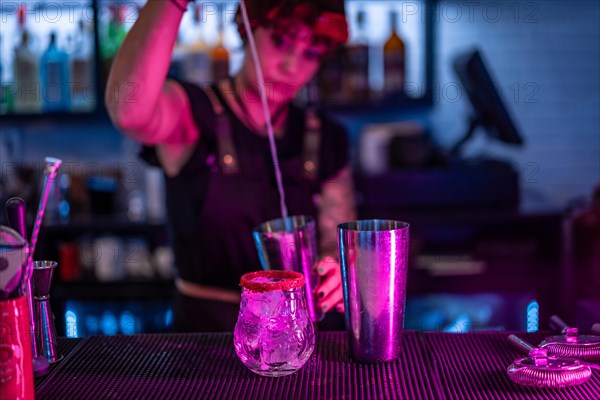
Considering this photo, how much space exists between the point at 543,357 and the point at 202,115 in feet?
3.63

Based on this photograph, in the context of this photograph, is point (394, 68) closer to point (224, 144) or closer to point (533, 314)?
point (533, 314)

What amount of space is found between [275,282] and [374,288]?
0.15 metres

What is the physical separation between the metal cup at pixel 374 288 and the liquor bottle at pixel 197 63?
2.37 m

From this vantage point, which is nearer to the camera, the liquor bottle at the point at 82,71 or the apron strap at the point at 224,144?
the apron strap at the point at 224,144

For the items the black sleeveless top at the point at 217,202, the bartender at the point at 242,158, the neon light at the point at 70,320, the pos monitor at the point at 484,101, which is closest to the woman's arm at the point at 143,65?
the bartender at the point at 242,158

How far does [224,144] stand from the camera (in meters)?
1.95

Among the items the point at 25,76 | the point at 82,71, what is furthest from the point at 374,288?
the point at 25,76

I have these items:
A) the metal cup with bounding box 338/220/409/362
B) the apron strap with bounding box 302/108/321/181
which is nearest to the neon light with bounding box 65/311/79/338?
the apron strap with bounding box 302/108/321/181

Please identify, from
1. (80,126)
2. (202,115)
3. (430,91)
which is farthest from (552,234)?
(80,126)

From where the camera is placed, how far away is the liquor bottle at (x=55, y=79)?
3502 mm

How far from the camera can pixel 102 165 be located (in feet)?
12.8

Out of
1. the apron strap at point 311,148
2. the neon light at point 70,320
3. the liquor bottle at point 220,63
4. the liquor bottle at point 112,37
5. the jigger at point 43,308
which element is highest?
the liquor bottle at point 112,37

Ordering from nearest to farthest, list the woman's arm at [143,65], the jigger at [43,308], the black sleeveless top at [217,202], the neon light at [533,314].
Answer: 1. the jigger at [43,308]
2. the woman's arm at [143,65]
3. the black sleeveless top at [217,202]
4. the neon light at [533,314]

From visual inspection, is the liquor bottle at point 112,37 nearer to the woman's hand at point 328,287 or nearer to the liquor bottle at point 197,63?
the liquor bottle at point 197,63
